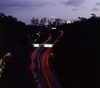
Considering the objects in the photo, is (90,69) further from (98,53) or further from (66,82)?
(66,82)

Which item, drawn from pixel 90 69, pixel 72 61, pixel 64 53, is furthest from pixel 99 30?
pixel 90 69

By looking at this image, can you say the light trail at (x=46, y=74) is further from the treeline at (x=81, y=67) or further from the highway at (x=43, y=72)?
the treeline at (x=81, y=67)

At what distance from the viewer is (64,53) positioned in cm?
2750

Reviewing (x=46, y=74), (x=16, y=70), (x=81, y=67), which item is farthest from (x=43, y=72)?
(x=81, y=67)

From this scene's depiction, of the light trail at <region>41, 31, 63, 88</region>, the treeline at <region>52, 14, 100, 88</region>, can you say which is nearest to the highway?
the light trail at <region>41, 31, 63, 88</region>

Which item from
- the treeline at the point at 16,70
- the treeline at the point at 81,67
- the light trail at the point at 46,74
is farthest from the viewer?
the light trail at the point at 46,74

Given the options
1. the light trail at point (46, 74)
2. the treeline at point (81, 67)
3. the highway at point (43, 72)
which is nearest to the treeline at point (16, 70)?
the highway at point (43, 72)

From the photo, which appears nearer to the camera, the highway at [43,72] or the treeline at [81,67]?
the treeline at [81,67]

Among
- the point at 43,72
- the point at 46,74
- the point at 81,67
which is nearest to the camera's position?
the point at 81,67

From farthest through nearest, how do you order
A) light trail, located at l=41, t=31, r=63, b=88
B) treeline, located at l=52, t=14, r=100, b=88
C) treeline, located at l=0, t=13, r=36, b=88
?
1. light trail, located at l=41, t=31, r=63, b=88
2. treeline, located at l=52, t=14, r=100, b=88
3. treeline, located at l=0, t=13, r=36, b=88

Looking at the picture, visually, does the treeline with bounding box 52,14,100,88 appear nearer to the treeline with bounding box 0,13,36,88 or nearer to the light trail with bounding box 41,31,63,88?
the light trail with bounding box 41,31,63,88

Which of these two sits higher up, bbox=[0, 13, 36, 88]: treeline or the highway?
bbox=[0, 13, 36, 88]: treeline

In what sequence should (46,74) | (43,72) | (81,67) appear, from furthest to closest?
(43,72), (46,74), (81,67)

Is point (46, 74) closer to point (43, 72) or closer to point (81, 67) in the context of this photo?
point (43, 72)
